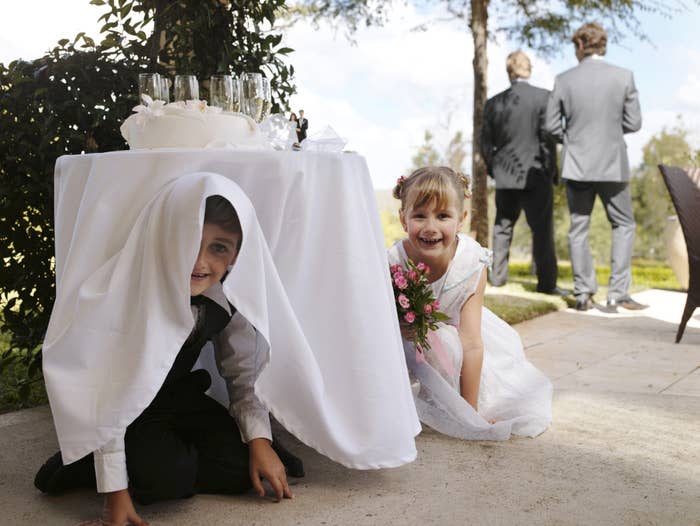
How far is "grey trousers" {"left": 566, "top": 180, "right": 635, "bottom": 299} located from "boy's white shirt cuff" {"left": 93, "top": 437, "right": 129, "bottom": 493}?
5268mm

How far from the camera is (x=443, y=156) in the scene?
1673 cm

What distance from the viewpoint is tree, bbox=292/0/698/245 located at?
9.17 m

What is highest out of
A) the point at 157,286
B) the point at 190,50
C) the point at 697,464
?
the point at 190,50

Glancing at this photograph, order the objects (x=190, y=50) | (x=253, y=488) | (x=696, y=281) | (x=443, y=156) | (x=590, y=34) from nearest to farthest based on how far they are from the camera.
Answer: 1. (x=253, y=488)
2. (x=190, y=50)
3. (x=696, y=281)
4. (x=590, y=34)
5. (x=443, y=156)

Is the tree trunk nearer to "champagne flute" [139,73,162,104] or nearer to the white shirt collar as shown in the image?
"champagne flute" [139,73,162,104]

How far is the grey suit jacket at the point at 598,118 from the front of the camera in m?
6.37

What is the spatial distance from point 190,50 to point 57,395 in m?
2.08

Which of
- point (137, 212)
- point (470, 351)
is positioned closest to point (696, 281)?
point (470, 351)

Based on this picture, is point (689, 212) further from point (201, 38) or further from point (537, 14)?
point (537, 14)

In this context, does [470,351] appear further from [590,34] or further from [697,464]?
[590,34]

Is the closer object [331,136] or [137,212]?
[137,212]

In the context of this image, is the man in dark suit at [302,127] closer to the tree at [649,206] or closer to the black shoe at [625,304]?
the black shoe at [625,304]

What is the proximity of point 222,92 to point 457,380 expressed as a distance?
1.44 metres

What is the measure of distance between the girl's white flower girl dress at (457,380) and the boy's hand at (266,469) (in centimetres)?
88
